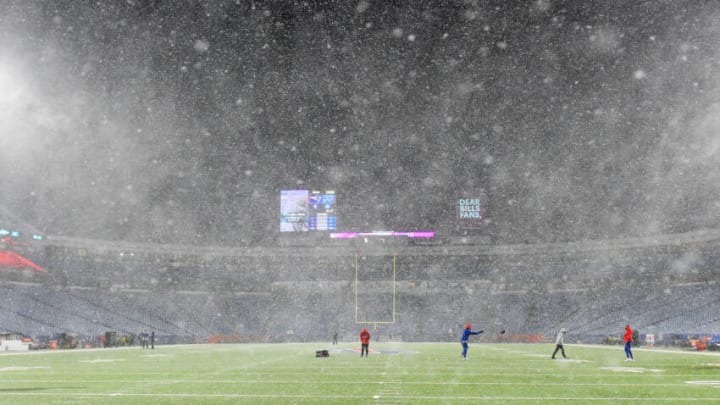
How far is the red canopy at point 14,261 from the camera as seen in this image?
153ft

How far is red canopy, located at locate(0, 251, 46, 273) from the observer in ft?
153

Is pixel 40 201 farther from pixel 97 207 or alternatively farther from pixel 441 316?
pixel 441 316

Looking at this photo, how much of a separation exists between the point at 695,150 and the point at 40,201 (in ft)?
151

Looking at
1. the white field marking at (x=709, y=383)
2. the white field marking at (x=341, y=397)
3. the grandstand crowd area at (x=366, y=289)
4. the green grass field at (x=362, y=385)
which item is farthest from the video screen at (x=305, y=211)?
the white field marking at (x=341, y=397)

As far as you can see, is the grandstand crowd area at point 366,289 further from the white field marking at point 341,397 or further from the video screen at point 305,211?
the white field marking at point 341,397

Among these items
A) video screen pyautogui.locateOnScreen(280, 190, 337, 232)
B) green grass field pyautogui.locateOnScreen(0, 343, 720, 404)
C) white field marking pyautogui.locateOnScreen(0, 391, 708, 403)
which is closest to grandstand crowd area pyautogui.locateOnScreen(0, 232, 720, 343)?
video screen pyautogui.locateOnScreen(280, 190, 337, 232)

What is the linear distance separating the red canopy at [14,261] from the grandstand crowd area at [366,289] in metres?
0.54

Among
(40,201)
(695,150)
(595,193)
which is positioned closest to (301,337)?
(40,201)

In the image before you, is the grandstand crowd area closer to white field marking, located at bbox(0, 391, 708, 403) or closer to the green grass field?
the green grass field

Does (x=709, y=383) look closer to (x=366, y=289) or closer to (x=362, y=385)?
(x=362, y=385)

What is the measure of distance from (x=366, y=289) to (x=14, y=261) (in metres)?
30.8

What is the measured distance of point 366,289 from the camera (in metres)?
65.6

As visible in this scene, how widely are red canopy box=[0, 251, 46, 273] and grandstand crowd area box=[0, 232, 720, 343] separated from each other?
545 millimetres

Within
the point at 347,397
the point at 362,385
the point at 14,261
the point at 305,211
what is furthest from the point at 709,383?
the point at 305,211
